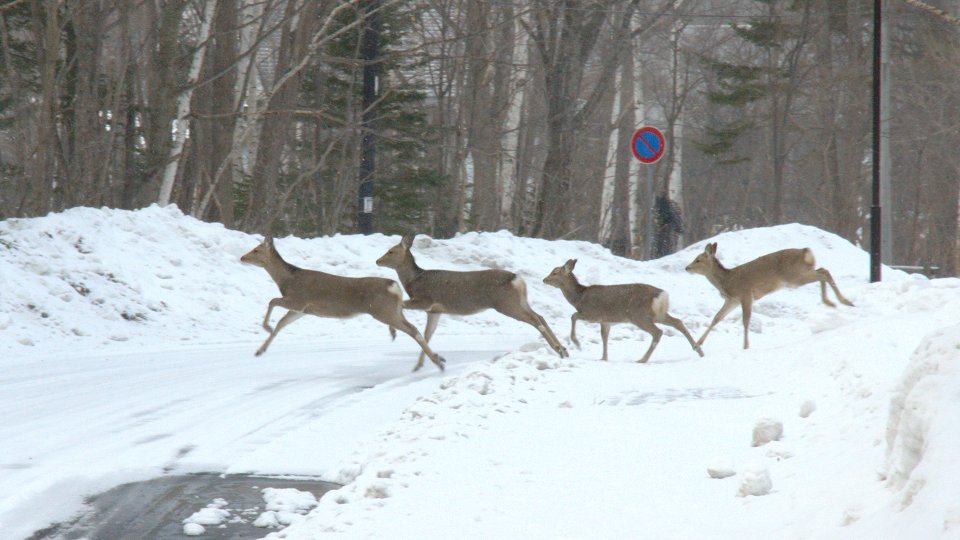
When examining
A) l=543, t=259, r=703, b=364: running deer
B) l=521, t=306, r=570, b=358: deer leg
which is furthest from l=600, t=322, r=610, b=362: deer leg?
l=521, t=306, r=570, b=358: deer leg

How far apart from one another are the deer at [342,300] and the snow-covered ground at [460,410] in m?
0.48

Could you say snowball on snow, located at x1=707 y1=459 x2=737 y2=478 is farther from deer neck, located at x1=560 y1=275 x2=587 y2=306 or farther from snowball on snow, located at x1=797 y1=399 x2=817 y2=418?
deer neck, located at x1=560 y1=275 x2=587 y2=306

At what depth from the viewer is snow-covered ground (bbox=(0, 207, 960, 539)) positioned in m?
6.41

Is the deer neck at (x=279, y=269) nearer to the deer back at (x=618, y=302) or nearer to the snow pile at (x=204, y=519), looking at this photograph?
the deer back at (x=618, y=302)

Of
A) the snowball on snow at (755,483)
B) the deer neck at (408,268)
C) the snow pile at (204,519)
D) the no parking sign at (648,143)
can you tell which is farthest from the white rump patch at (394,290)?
the no parking sign at (648,143)

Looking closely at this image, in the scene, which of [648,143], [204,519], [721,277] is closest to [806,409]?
[204,519]

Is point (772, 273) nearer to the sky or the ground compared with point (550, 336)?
nearer to the sky

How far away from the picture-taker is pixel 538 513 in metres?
6.88

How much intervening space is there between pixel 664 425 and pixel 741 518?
300cm

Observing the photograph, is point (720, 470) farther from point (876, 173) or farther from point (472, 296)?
point (876, 173)

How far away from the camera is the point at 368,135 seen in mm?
29188

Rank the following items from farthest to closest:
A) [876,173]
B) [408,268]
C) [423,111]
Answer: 1. [423,111]
2. [876,173]
3. [408,268]

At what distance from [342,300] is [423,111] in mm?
20809

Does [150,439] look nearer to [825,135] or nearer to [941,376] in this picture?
[941,376]
